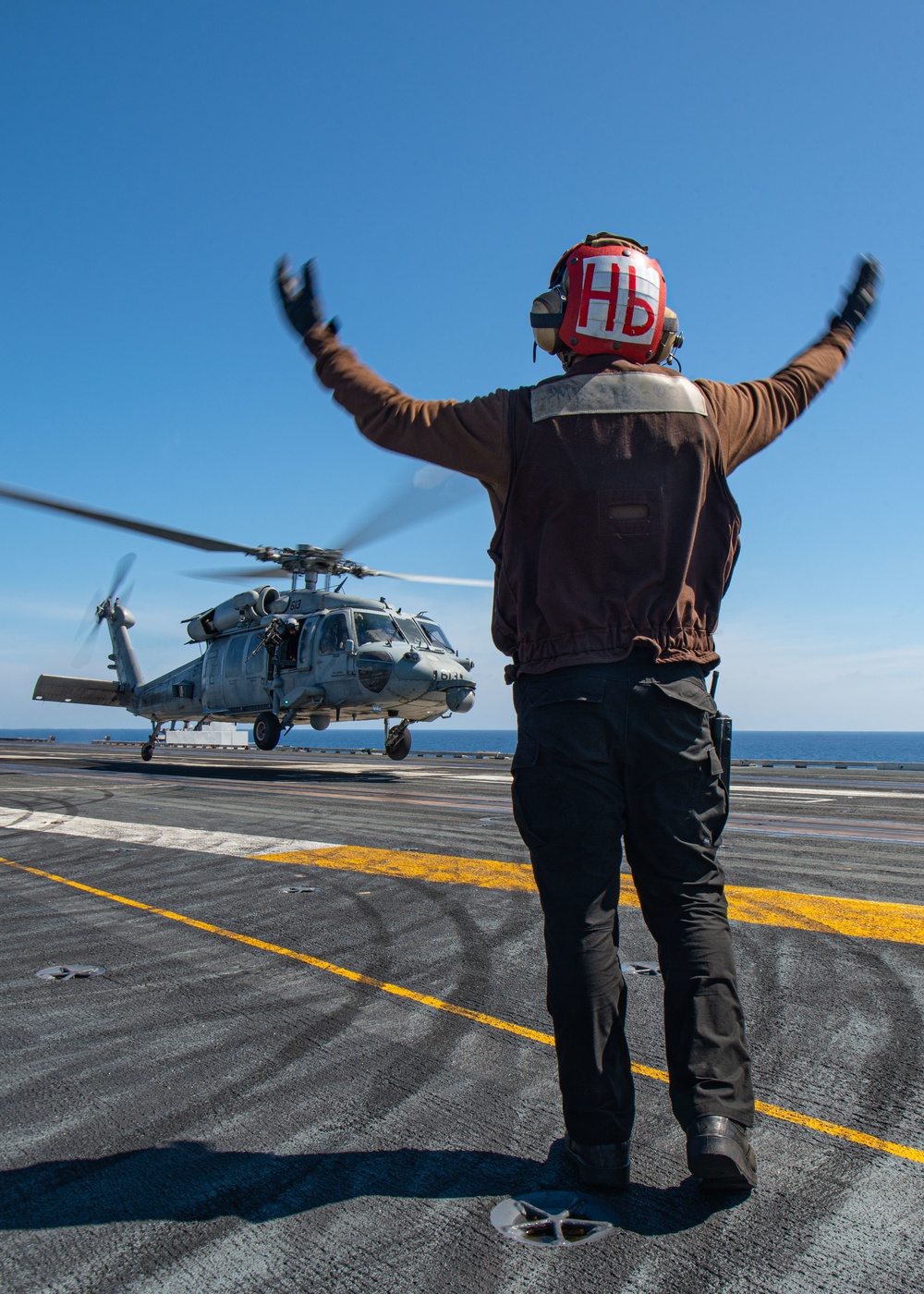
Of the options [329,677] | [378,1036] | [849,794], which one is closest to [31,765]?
[329,677]

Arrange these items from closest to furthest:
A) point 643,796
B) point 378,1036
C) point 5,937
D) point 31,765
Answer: point 643,796, point 378,1036, point 5,937, point 31,765

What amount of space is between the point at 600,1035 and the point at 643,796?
1.87 ft

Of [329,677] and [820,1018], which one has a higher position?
[329,677]

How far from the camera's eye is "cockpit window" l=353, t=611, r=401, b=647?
17531mm

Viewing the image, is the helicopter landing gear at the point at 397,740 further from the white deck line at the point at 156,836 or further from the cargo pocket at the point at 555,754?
the cargo pocket at the point at 555,754

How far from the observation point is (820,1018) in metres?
2.85

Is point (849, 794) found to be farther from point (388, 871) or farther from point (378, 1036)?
point (378, 1036)

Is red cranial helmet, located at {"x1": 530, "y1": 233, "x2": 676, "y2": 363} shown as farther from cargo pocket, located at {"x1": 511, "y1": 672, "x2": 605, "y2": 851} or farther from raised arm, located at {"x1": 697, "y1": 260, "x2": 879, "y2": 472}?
cargo pocket, located at {"x1": 511, "y1": 672, "x2": 605, "y2": 851}

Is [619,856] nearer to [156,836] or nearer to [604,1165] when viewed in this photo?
[604,1165]

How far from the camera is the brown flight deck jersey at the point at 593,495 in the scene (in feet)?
7.24

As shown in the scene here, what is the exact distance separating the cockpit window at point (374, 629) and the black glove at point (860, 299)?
15020 millimetres

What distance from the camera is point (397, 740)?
20.6 metres

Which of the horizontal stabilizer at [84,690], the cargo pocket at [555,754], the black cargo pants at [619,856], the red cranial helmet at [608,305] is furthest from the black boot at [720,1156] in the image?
the horizontal stabilizer at [84,690]

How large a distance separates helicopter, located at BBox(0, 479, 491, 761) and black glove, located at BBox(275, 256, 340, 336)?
12.4m
